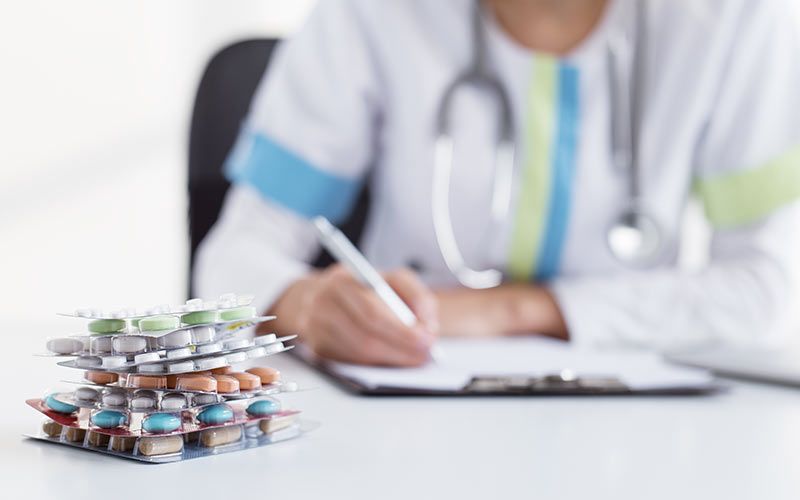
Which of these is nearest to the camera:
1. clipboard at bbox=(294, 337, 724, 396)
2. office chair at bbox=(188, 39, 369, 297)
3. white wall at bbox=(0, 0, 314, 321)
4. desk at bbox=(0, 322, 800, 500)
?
desk at bbox=(0, 322, 800, 500)

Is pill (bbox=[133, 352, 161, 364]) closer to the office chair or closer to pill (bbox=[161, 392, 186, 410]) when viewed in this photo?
pill (bbox=[161, 392, 186, 410])

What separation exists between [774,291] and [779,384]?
349 mm

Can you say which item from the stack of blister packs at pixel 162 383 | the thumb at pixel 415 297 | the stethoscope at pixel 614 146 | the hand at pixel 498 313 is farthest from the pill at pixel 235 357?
the stethoscope at pixel 614 146

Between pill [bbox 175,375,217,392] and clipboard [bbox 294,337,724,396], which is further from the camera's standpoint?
clipboard [bbox 294,337,724,396]

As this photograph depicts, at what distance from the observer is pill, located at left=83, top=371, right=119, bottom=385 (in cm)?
45

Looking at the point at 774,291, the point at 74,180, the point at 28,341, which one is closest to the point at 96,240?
the point at 74,180

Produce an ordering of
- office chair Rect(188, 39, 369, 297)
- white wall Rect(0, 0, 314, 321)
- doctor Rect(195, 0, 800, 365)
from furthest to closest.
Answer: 1. white wall Rect(0, 0, 314, 321)
2. office chair Rect(188, 39, 369, 297)
3. doctor Rect(195, 0, 800, 365)

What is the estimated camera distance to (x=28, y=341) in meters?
0.95

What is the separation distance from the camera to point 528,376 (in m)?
0.70

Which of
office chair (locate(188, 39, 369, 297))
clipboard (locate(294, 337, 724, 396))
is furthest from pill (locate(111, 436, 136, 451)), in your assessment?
office chair (locate(188, 39, 369, 297))

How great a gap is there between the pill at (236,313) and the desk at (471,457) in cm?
6

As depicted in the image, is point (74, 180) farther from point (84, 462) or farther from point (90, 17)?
point (84, 462)

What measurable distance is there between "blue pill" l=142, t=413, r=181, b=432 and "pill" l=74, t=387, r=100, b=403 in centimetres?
4

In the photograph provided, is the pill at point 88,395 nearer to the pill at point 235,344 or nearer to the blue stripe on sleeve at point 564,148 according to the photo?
the pill at point 235,344
